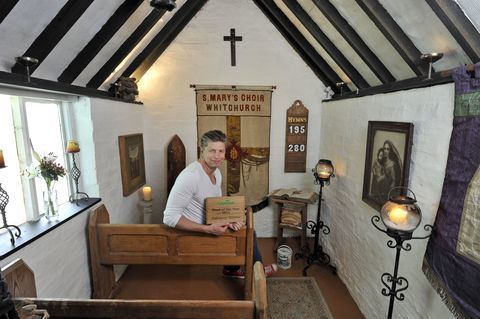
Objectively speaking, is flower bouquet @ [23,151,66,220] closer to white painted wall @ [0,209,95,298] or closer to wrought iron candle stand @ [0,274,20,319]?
white painted wall @ [0,209,95,298]

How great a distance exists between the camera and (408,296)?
1570 millimetres

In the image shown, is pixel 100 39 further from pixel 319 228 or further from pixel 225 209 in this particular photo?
pixel 319 228

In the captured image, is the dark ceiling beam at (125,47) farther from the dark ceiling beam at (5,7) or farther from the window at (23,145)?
the dark ceiling beam at (5,7)

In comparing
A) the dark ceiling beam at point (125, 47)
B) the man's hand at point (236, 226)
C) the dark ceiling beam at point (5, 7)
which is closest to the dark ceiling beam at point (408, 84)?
the man's hand at point (236, 226)

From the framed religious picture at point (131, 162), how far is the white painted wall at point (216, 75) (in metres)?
0.24

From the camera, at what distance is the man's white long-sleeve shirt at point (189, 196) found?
5.24 ft

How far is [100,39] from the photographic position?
1.77 meters

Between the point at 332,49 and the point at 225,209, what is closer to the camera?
the point at 225,209

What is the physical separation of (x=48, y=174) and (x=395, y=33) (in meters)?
2.26

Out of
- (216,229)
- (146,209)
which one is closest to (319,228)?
(216,229)

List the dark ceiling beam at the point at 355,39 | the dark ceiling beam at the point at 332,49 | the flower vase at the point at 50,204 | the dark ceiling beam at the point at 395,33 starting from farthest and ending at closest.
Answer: the dark ceiling beam at the point at 332,49 → the dark ceiling beam at the point at 355,39 → the flower vase at the point at 50,204 → the dark ceiling beam at the point at 395,33

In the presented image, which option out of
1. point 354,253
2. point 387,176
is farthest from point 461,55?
point 354,253

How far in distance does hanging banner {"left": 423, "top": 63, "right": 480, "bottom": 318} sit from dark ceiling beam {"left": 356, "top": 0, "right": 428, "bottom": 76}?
1.19 ft

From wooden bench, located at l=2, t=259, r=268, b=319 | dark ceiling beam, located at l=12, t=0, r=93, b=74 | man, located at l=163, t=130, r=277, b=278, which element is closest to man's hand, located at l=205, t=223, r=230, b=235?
man, located at l=163, t=130, r=277, b=278
